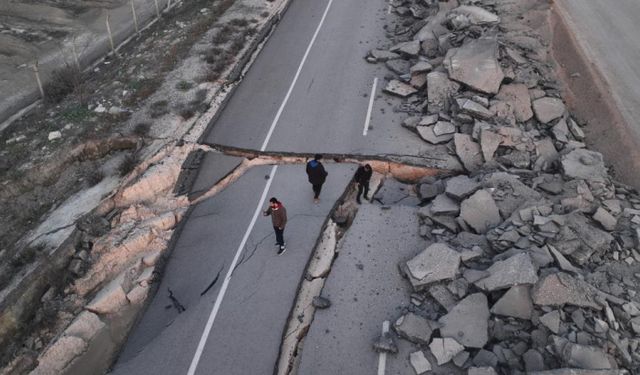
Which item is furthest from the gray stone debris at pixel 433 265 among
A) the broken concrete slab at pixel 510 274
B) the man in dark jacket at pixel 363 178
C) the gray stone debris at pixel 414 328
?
the man in dark jacket at pixel 363 178

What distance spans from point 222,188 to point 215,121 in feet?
9.08

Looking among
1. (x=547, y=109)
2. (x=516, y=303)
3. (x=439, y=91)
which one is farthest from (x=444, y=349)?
(x=547, y=109)

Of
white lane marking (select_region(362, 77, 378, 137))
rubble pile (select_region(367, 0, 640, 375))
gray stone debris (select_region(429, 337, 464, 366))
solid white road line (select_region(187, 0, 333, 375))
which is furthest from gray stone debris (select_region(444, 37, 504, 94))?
gray stone debris (select_region(429, 337, 464, 366))

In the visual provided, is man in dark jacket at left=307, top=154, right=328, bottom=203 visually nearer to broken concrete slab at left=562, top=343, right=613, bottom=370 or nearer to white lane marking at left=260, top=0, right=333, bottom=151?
white lane marking at left=260, top=0, right=333, bottom=151

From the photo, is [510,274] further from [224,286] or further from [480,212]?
[224,286]

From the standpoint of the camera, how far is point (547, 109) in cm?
1273

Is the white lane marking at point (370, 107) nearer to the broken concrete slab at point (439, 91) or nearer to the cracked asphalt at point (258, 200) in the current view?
the cracked asphalt at point (258, 200)

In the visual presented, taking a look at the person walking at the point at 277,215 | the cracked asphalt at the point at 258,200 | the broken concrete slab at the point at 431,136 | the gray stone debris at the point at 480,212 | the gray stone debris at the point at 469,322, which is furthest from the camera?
the broken concrete slab at the point at 431,136

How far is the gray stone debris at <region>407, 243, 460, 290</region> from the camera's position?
28.4ft

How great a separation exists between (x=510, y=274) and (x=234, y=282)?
5.30m

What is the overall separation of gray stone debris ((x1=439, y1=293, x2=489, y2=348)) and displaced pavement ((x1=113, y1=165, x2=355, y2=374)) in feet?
9.80

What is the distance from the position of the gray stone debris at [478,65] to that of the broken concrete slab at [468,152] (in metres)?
1.86

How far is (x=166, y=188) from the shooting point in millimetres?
11539

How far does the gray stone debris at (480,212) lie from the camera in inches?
380
